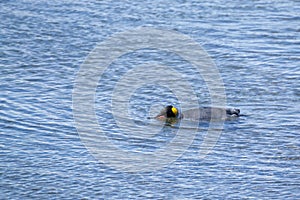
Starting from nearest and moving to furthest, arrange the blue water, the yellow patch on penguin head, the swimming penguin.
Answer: the blue water
the swimming penguin
the yellow patch on penguin head

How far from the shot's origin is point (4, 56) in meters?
15.6

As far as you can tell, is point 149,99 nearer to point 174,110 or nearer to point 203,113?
point 174,110

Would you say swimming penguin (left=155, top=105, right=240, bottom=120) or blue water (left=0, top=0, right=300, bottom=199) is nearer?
blue water (left=0, top=0, right=300, bottom=199)

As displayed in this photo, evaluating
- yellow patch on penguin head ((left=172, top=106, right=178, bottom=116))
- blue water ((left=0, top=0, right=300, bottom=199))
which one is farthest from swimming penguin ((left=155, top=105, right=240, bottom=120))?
blue water ((left=0, top=0, right=300, bottom=199))

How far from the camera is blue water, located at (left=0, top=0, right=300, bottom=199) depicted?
1018cm

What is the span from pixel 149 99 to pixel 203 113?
4.05 ft

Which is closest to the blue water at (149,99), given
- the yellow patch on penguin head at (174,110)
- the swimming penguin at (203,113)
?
the swimming penguin at (203,113)

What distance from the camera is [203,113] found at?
42.2 feet

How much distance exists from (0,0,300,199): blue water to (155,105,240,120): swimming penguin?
182 millimetres

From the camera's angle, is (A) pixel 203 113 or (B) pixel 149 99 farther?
(B) pixel 149 99

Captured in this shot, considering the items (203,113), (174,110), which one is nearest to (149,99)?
(174,110)

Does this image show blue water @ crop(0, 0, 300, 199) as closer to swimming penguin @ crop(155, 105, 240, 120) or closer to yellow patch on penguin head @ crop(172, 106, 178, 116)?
swimming penguin @ crop(155, 105, 240, 120)

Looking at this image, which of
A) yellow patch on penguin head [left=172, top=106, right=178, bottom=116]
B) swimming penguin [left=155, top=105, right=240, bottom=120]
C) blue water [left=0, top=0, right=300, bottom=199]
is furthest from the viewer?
yellow patch on penguin head [left=172, top=106, right=178, bottom=116]

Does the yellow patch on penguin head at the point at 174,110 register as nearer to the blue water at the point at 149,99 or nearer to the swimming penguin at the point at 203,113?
the swimming penguin at the point at 203,113
